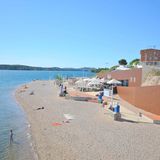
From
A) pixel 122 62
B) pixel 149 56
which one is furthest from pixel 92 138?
pixel 122 62

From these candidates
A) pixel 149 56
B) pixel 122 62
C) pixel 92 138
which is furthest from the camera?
pixel 122 62

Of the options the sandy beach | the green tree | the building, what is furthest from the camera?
the green tree

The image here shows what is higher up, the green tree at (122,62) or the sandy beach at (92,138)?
the green tree at (122,62)

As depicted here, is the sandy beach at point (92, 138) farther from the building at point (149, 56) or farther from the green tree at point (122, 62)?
the green tree at point (122, 62)

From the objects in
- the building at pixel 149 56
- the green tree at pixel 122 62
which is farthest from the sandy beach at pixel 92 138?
the green tree at pixel 122 62

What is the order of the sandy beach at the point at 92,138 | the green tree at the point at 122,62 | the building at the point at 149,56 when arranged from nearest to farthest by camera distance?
the sandy beach at the point at 92,138
the building at the point at 149,56
the green tree at the point at 122,62

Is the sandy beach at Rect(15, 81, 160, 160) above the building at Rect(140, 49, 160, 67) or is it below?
below

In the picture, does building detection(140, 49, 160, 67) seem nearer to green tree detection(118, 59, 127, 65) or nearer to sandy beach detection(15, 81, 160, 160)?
sandy beach detection(15, 81, 160, 160)

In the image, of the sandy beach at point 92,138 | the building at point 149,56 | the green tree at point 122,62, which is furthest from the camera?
the green tree at point 122,62

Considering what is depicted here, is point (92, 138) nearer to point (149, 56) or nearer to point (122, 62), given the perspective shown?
point (149, 56)

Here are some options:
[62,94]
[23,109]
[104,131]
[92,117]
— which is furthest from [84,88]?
[104,131]

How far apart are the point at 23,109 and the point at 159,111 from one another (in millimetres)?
13829

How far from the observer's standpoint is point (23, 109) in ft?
94.0

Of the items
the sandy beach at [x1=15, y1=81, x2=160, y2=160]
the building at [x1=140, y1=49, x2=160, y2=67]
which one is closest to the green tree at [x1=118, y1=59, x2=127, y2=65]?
the building at [x1=140, y1=49, x2=160, y2=67]
